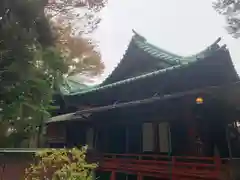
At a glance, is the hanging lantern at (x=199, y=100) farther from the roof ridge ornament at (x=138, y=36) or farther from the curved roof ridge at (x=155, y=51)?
the roof ridge ornament at (x=138, y=36)

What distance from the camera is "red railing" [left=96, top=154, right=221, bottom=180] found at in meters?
6.21

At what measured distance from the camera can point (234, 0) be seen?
7.82 meters

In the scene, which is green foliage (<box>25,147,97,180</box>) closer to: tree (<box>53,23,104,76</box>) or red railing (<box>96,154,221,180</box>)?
red railing (<box>96,154,221,180</box>)

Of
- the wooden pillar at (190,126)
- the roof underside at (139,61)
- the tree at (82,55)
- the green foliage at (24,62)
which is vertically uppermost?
the tree at (82,55)

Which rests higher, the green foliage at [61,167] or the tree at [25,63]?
the tree at [25,63]

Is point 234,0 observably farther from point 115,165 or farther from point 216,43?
point 115,165

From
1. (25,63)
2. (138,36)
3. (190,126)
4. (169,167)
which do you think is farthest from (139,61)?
(169,167)

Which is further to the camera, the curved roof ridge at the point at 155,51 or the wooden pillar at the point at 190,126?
the curved roof ridge at the point at 155,51

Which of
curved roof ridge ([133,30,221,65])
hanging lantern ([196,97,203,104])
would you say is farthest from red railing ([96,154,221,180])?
curved roof ridge ([133,30,221,65])

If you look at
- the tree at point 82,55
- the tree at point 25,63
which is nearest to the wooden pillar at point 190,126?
the tree at point 25,63

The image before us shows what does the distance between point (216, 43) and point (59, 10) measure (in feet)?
18.3

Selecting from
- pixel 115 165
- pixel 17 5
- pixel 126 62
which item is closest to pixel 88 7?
pixel 126 62

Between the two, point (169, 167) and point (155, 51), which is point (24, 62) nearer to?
point (169, 167)

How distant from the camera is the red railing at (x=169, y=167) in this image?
6.21 meters
